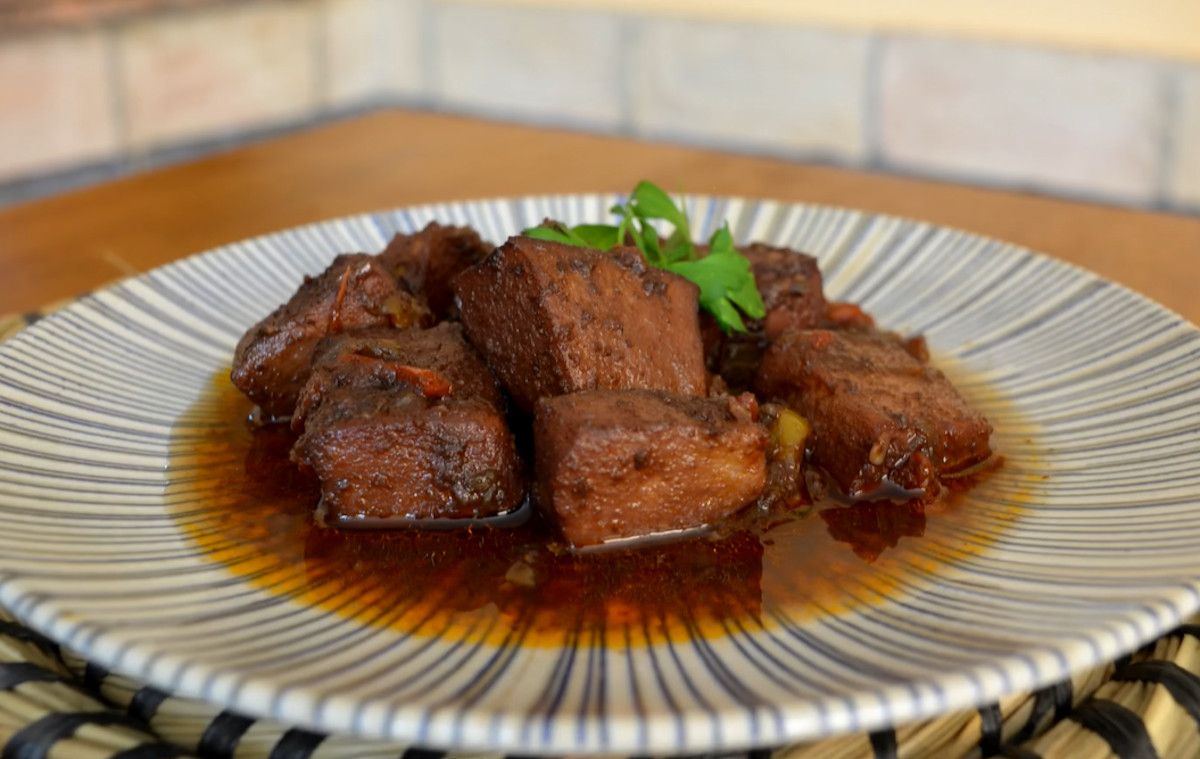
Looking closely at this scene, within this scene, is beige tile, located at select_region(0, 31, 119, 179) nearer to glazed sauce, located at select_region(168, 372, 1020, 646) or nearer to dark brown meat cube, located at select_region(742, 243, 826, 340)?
glazed sauce, located at select_region(168, 372, 1020, 646)

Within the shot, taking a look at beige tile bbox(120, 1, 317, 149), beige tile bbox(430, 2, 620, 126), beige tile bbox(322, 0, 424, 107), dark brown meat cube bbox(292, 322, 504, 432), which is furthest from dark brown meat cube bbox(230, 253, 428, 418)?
beige tile bbox(322, 0, 424, 107)

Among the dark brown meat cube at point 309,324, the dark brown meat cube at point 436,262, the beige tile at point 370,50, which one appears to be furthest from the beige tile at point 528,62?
the dark brown meat cube at point 309,324

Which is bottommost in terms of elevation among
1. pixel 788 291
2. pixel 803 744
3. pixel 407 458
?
pixel 803 744

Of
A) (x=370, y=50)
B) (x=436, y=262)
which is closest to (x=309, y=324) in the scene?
(x=436, y=262)

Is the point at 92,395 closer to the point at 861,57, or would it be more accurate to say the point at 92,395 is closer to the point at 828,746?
the point at 828,746

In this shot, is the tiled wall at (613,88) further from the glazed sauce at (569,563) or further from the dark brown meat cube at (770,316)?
the glazed sauce at (569,563)

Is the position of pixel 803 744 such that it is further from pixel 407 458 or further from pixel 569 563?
pixel 407 458
